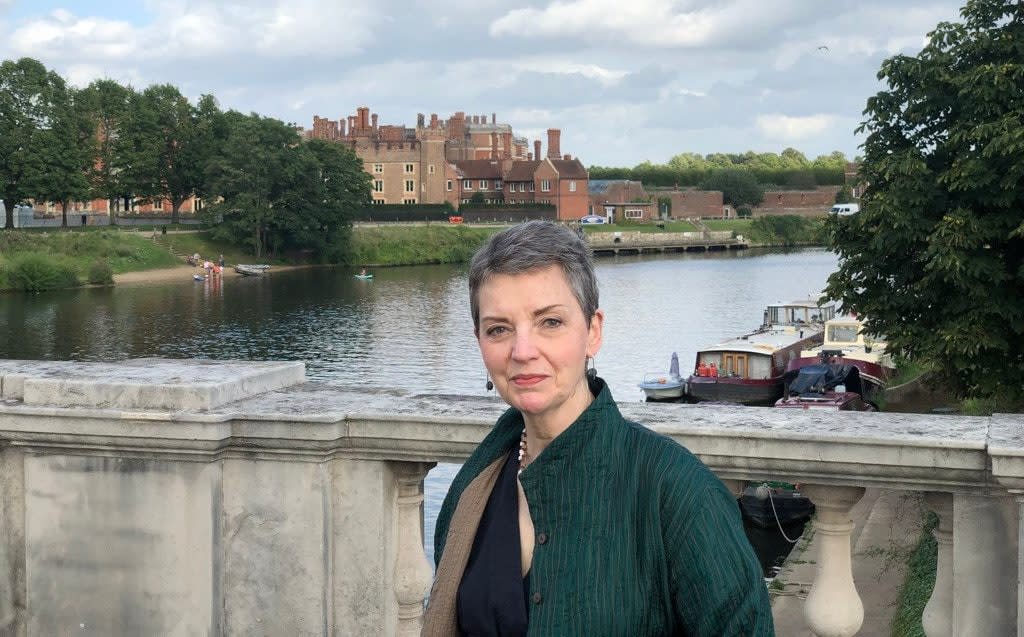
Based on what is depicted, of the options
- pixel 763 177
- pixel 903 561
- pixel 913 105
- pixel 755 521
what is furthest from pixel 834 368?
pixel 763 177

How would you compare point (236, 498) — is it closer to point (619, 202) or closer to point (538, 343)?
point (538, 343)

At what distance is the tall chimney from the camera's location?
12644 cm

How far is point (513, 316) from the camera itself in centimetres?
241

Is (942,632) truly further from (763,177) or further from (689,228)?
(763,177)

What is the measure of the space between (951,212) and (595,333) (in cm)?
1464

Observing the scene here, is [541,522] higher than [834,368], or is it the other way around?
[541,522]

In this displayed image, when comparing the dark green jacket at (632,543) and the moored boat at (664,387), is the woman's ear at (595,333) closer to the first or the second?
the dark green jacket at (632,543)

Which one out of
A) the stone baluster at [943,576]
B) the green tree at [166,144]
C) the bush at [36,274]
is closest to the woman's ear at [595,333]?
the stone baluster at [943,576]

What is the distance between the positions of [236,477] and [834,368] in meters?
25.1

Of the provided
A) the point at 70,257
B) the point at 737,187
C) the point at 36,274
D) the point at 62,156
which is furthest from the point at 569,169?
the point at 36,274

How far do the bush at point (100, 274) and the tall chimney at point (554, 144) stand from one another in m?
65.4

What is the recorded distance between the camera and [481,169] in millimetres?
125562

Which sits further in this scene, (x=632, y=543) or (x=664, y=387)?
(x=664, y=387)

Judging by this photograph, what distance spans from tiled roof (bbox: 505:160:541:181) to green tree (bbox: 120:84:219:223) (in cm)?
3847
